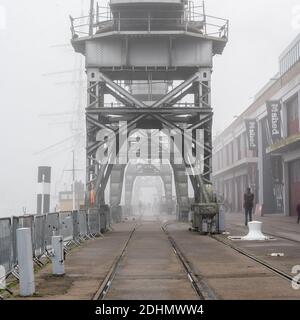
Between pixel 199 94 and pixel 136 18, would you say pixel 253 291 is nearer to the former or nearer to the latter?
pixel 199 94

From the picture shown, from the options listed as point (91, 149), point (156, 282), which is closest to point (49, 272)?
point (156, 282)

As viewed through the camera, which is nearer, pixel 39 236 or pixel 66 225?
pixel 39 236

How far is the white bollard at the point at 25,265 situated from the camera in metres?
10.0

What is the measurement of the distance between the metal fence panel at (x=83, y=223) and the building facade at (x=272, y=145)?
2247cm

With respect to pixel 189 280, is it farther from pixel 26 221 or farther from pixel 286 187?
pixel 286 187

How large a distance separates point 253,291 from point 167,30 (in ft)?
69.4

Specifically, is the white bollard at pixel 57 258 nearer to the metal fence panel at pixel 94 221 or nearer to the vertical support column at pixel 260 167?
the metal fence panel at pixel 94 221

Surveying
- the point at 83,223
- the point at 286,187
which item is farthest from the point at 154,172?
the point at 83,223

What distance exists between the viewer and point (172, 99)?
29672mm

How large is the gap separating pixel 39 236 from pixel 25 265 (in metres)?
5.50

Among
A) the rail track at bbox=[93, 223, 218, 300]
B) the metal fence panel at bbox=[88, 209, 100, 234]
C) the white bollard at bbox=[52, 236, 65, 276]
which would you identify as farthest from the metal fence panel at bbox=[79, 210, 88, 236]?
the white bollard at bbox=[52, 236, 65, 276]

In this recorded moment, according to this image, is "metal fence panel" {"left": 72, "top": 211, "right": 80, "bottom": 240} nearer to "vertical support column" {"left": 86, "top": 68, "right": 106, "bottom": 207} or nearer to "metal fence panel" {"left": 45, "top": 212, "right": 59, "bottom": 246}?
"metal fence panel" {"left": 45, "top": 212, "right": 59, "bottom": 246}

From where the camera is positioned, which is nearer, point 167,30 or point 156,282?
point 156,282

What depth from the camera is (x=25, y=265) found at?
1018cm
